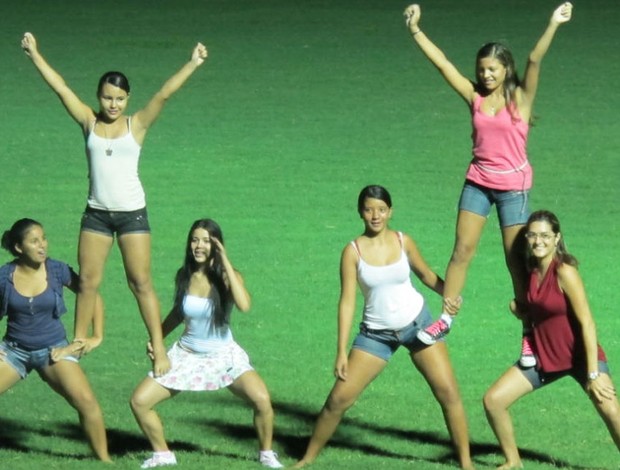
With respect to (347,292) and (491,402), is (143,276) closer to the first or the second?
(347,292)

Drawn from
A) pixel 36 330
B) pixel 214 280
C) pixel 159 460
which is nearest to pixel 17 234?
pixel 36 330

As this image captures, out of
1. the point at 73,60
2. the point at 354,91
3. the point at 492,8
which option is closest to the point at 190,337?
the point at 354,91

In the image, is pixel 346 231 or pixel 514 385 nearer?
pixel 514 385

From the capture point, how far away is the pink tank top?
1082 centimetres

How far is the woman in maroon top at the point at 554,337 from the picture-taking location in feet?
33.1

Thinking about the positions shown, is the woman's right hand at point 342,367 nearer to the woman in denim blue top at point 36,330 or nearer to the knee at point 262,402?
the knee at point 262,402

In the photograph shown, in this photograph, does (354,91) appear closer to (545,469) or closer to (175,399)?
(175,399)

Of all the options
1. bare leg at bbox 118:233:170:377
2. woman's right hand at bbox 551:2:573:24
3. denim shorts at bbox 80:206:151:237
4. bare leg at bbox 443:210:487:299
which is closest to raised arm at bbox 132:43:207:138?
A: denim shorts at bbox 80:206:151:237

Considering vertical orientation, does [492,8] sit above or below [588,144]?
above

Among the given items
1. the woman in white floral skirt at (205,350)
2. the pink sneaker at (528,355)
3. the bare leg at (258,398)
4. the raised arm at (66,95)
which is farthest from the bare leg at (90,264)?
the pink sneaker at (528,355)

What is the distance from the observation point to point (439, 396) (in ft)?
35.1

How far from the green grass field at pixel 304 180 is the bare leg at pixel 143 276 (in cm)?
82

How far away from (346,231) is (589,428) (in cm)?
525

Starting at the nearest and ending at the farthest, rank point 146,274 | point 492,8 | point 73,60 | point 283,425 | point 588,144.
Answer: point 146,274
point 283,425
point 588,144
point 73,60
point 492,8
